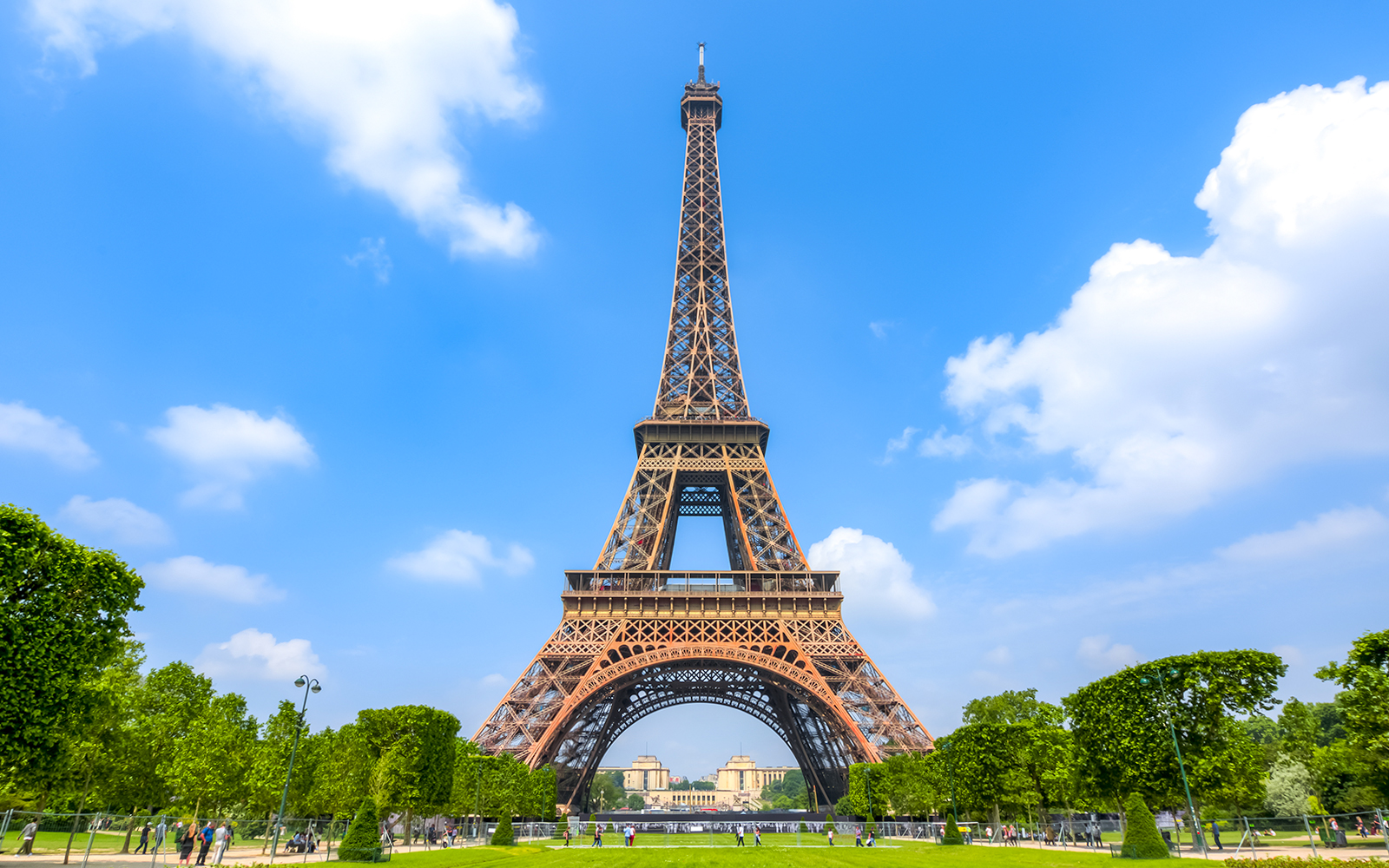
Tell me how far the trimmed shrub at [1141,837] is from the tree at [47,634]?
1305 inches

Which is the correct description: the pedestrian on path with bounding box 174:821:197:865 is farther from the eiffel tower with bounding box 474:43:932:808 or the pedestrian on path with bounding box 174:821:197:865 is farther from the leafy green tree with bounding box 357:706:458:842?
the eiffel tower with bounding box 474:43:932:808

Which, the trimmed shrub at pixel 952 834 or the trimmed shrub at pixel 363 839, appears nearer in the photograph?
the trimmed shrub at pixel 363 839

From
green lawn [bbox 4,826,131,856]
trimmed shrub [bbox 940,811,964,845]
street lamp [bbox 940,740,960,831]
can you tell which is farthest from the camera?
street lamp [bbox 940,740,960,831]

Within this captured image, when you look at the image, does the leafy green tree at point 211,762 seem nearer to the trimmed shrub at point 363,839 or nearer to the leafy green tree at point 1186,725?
the trimmed shrub at point 363,839

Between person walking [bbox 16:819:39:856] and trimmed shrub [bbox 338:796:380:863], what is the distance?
28.6 feet

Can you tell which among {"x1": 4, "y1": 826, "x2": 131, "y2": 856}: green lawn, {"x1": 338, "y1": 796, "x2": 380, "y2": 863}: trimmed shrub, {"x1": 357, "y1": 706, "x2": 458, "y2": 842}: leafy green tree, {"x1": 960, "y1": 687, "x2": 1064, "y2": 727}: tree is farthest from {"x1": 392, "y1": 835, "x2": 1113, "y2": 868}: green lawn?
{"x1": 960, "y1": 687, "x2": 1064, "y2": 727}: tree

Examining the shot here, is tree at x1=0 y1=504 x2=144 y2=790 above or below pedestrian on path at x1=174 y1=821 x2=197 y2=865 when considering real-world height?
above

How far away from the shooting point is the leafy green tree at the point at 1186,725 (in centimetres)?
2998

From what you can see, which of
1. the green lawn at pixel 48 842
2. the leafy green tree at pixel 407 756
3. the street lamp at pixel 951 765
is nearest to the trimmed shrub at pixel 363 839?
the green lawn at pixel 48 842

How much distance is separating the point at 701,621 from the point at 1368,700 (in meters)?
31.9

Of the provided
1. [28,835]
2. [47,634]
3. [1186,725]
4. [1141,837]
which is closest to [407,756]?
[28,835]

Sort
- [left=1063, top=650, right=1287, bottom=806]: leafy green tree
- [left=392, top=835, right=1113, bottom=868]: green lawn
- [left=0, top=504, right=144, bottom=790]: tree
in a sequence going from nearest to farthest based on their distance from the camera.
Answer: [left=0, top=504, right=144, bottom=790]: tree < [left=392, top=835, right=1113, bottom=868]: green lawn < [left=1063, top=650, right=1287, bottom=806]: leafy green tree

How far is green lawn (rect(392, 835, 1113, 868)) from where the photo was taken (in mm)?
24625

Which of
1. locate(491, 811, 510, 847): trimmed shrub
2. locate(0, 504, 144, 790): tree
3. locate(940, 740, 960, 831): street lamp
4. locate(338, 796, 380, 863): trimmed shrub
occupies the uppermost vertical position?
locate(0, 504, 144, 790): tree
